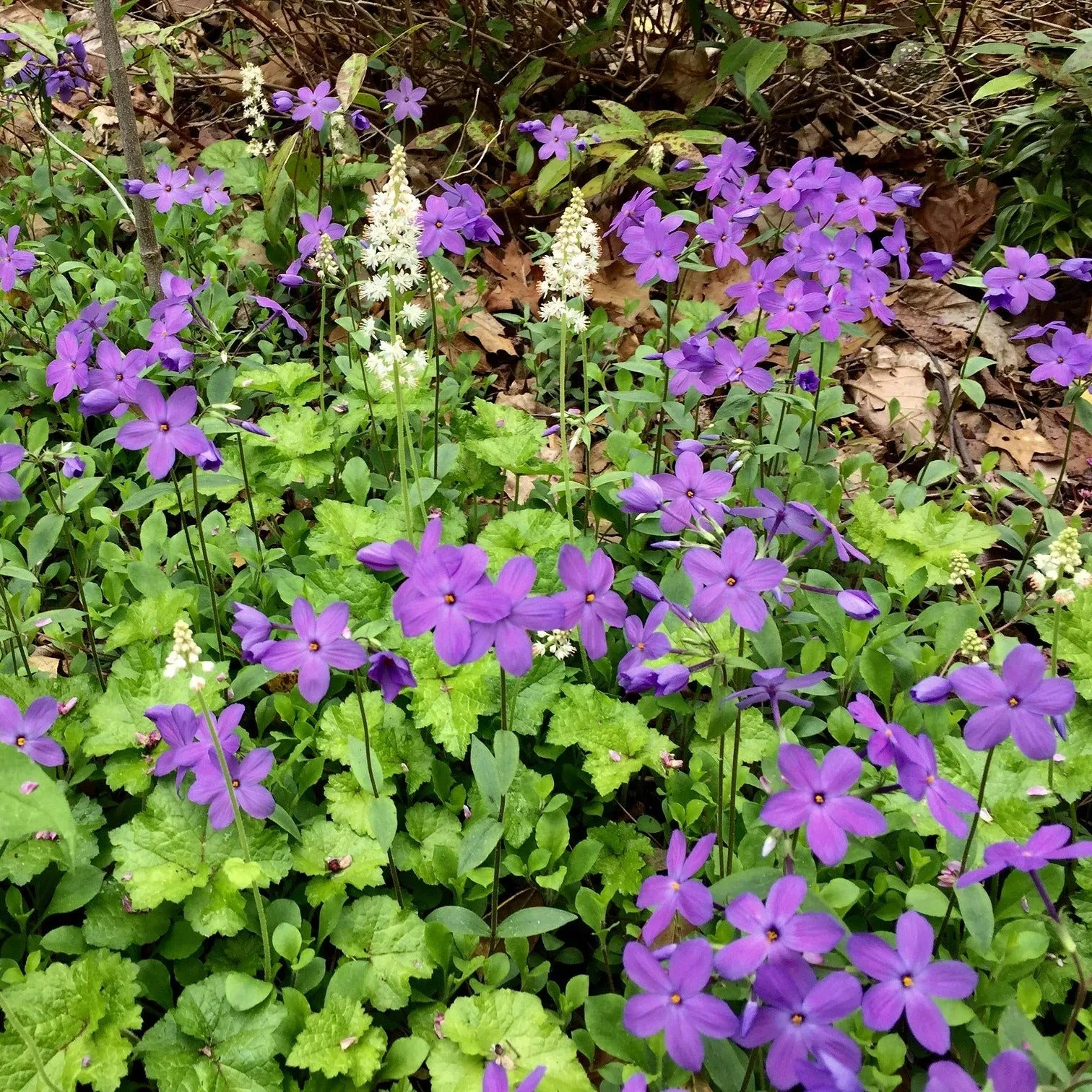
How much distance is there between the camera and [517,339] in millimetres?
4285

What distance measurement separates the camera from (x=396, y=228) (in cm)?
191

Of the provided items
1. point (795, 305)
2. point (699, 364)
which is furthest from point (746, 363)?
point (795, 305)

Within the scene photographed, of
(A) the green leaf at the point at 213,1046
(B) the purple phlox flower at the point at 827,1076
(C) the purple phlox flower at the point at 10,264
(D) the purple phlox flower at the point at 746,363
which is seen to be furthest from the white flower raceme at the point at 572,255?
(C) the purple phlox flower at the point at 10,264

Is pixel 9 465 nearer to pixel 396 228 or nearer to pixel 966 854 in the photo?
pixel 396 228

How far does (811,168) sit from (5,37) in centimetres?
357

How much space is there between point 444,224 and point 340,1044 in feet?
7.43

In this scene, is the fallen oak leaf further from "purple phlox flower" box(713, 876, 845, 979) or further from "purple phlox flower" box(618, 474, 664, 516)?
"purple phlox flower" box(713, 876, 845, 979)

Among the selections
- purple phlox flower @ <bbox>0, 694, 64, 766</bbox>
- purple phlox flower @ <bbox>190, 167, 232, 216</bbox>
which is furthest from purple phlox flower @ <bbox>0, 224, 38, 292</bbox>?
purple phlox flower @ <bbox>0, 694, 64, 766</bbox>

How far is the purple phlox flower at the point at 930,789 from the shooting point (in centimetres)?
148

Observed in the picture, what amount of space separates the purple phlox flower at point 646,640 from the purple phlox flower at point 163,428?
1.09 m

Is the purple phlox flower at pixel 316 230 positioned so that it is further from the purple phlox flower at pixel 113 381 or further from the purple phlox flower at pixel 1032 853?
the purple phlox flower at pixel 1032 853

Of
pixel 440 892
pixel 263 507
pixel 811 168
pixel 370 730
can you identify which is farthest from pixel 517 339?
pixel 440 892

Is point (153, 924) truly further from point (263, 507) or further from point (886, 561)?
point (886, 561)

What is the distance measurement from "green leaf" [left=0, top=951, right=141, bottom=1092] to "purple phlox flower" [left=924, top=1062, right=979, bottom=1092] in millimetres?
1462
